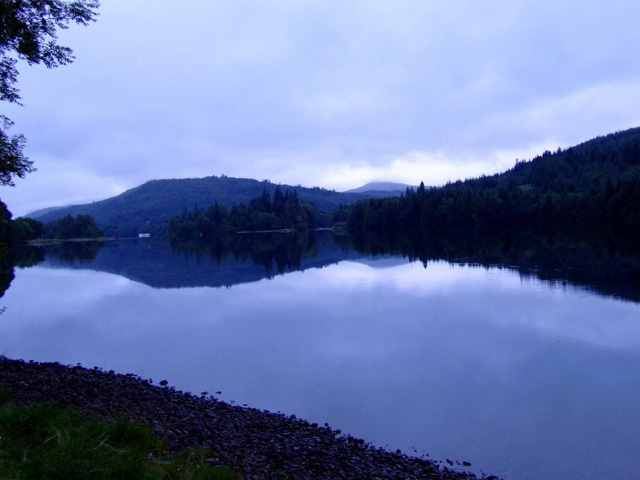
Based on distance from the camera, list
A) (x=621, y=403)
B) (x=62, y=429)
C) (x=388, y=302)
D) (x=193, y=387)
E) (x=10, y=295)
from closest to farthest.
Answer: (x=62, y=429)
(x=621, y=403)
(x=193, y=387)
(x=388, y=302)
(x=10, y=295)

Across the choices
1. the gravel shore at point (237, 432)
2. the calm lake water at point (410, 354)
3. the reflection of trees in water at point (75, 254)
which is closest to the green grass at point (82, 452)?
the gravel shore at point (237, 432)

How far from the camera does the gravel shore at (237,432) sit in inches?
359

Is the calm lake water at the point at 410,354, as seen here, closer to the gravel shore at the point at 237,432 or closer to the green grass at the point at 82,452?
the gravel shore at the point at 237,432

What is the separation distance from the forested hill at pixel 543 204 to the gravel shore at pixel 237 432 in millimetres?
98312

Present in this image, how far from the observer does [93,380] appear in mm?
14258

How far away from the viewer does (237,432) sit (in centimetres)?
1091

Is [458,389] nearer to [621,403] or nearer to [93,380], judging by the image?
[621,403]

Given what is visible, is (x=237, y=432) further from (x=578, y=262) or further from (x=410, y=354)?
(x=578, y=262)

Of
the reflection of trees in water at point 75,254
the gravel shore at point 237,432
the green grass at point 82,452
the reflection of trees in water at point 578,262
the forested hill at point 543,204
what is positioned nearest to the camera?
the green grass at point 82,452

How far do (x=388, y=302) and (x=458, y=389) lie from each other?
1545 cm

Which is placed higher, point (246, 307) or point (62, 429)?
point (62, 429)

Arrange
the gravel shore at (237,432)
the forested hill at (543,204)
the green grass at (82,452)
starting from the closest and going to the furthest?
the green grass at (82,452) → the gravel shore at (237,432) → the forested hill at (543,204)

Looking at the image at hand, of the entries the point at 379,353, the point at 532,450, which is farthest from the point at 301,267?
the point at 532,450

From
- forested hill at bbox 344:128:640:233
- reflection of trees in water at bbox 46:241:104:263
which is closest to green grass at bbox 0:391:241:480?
reflection of trees in water at bbox 46:241:104:263
